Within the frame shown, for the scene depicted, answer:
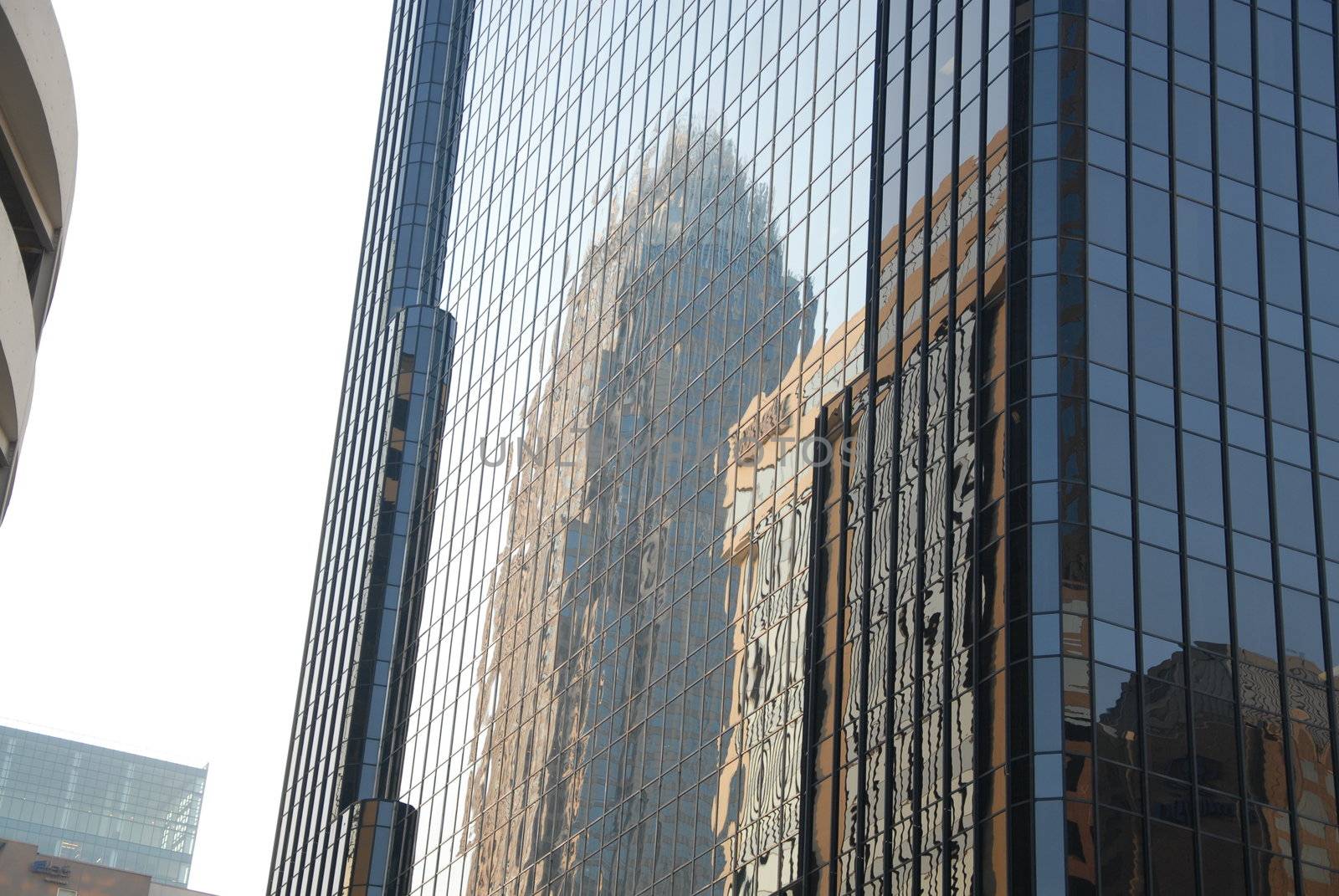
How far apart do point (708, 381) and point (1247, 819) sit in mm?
29733

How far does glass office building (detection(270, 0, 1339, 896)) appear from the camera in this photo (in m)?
45.8

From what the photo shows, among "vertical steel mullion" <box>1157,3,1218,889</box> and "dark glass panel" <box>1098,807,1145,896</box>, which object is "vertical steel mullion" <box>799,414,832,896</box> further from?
"vertical steel mullion" <box>1157,3,1218,889</box>

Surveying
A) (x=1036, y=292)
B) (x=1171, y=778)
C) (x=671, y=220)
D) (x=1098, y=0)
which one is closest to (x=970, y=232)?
(x=1036, y=292)

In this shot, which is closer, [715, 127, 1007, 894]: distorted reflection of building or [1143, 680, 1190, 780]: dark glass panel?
[1143, 680, 1190, 780]: dark glass panel

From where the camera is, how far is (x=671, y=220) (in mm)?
77688

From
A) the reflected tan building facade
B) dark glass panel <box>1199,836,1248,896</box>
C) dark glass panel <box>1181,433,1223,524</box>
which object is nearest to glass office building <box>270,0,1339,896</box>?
dark glass panel <box>1199,836,1248,896</box>

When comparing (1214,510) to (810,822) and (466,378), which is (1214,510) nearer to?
(810,822)

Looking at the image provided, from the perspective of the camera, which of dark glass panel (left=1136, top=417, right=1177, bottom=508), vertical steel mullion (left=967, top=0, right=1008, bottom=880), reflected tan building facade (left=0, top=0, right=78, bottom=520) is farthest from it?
dark glass panel (left=1136, top=417, right=1177, bottom=508)

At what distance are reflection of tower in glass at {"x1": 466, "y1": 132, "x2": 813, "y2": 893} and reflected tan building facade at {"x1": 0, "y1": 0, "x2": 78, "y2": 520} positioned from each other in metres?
38.5

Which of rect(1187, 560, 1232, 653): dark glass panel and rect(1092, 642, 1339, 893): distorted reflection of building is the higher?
rect(1187, 560, 1232, 653): dark glass panel

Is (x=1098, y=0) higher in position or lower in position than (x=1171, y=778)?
higher

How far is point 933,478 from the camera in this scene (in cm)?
5109

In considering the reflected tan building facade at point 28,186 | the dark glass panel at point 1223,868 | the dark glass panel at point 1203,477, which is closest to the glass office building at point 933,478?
the dark glass panel at point 1223,868

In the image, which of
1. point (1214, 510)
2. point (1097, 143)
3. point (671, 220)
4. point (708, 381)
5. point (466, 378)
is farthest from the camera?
point (466, 378)
